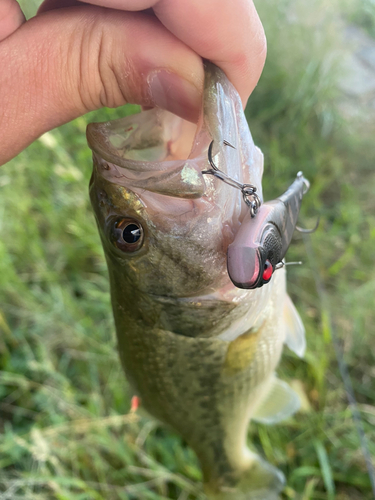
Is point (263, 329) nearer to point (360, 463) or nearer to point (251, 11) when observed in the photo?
point (251, 11)

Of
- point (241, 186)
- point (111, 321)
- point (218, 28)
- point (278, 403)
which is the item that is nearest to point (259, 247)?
point (241, 186)

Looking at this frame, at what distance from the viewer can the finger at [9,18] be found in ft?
2.78

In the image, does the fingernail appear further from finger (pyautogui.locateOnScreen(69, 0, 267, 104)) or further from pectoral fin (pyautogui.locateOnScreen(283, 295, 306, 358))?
pectoral fin (pyautogui.locateOnScreen(283, 295, 306, 358))

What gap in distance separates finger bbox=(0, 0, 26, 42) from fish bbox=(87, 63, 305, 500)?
11.8 inches

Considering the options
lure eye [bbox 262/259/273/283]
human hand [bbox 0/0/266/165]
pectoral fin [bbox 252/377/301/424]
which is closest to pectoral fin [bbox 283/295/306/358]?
pectoral fin [bbox 252/377/301/424]

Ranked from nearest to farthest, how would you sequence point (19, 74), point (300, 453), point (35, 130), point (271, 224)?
point (271, 224), point (19, 74), point (35, 130), point (300, 453)

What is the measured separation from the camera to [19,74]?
0.89 meters

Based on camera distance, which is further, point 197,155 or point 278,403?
point 278,403

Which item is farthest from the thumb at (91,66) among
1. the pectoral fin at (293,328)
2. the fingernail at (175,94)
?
the pectoral fin at (293,328)

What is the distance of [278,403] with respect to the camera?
1.55 metres

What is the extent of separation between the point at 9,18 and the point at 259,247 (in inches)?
30.7

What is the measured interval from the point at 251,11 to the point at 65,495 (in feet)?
6.97

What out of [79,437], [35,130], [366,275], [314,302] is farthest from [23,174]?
[366,275]

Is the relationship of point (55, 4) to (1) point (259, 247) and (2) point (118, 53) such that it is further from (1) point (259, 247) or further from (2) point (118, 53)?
(1) point (259, 247)
